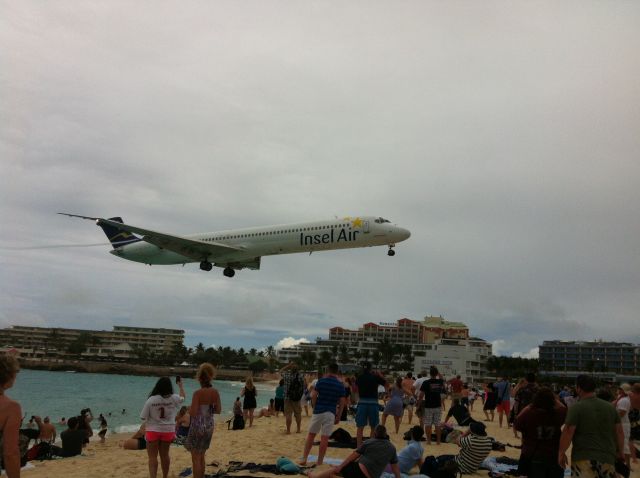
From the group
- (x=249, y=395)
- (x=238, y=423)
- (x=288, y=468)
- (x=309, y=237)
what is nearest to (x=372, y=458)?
(x=288, y=468)

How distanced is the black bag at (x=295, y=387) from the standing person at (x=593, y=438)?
335 inches

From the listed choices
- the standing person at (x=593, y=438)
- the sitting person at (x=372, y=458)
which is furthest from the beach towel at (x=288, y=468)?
the standing person at (x=593, y=438)

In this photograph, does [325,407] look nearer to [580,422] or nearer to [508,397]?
[580,422]

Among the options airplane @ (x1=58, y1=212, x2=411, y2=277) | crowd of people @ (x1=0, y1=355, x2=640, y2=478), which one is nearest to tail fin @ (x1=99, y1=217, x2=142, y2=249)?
airplane @ (x1=58, y1=212, x2=411, y2=277)

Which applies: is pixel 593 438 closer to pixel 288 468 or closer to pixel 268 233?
pixel 288 468

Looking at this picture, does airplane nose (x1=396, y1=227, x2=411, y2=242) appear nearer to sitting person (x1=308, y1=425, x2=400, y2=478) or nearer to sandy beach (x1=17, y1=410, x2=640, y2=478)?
sandy beach (x1=17, y1=410, x2=640, y2=478)

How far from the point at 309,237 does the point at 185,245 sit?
327 inches

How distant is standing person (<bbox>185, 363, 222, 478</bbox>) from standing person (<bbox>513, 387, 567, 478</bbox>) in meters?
4.09

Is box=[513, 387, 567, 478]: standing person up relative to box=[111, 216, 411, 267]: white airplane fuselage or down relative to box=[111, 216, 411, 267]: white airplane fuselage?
down

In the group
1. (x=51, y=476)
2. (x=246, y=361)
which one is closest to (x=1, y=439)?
(x=51, y=476)

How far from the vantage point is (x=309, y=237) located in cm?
3222

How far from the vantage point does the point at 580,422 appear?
6.04m

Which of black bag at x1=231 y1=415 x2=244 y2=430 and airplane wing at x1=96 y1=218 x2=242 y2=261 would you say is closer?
black bag at x1=231 y1=415 x2=244 y2=430

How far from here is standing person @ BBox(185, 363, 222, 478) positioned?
788cm
